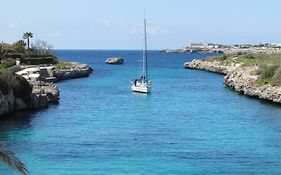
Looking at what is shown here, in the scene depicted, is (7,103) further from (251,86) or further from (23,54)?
(23,54)

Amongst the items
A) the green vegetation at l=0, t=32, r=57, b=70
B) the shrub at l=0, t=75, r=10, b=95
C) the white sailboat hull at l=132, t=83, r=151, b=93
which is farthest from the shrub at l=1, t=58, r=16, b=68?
the shrub at l=0, t=75, r=10, b=95

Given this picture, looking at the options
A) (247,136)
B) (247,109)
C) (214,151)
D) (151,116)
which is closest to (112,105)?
(151,116)

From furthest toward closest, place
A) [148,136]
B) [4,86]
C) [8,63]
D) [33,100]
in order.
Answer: [8,63]
[33,100]
[4,86]
[148,136]

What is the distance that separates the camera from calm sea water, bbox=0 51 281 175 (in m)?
39.8

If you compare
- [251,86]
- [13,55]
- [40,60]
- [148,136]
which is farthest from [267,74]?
[40,60]

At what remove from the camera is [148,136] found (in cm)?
5156

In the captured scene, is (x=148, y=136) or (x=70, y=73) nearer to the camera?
(x=148, y=136)

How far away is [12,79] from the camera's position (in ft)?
224

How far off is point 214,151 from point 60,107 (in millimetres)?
33394

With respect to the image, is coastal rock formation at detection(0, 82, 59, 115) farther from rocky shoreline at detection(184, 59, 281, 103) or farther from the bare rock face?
rocky shoreline at detection(184, 59, 281, 103)

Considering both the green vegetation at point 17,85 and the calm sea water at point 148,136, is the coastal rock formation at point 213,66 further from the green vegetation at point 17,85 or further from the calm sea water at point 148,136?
the green vegetation at point 17,85

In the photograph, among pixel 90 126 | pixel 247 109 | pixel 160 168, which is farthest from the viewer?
pixel 247 109

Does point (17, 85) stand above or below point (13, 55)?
below

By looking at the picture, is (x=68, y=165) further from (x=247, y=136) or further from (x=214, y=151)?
(x=247, y=136)
